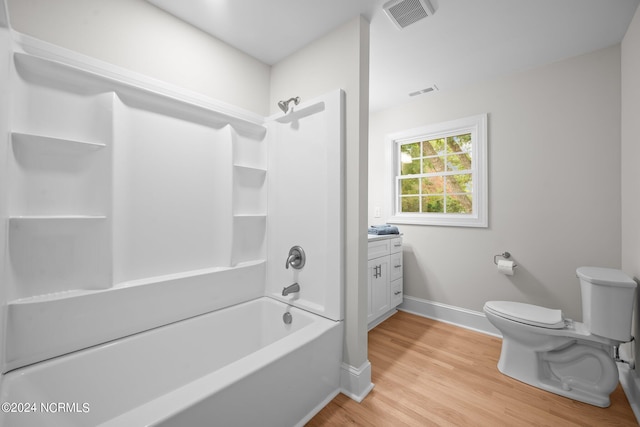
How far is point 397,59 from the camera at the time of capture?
2.25 meters

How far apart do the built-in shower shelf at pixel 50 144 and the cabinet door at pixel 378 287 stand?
2196 millimetres

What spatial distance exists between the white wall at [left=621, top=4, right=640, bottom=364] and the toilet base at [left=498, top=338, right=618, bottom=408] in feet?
0.79

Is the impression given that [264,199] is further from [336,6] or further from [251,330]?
[336,6]

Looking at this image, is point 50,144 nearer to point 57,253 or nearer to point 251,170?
point 57,253

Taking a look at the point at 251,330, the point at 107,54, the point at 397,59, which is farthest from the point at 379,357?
the point at 107,54

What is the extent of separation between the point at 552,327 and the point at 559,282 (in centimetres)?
74

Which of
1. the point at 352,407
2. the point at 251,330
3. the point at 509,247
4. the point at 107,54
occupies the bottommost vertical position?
the point at 352,407

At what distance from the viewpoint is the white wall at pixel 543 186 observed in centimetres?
203

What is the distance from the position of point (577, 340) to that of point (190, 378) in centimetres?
252

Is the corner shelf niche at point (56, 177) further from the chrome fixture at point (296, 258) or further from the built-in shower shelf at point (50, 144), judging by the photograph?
the chrome fixture at point (296, 258)

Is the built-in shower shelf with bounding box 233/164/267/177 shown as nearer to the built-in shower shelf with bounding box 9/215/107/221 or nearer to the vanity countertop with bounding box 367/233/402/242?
the built-in shower shelf with bounding box 9/215/107/221

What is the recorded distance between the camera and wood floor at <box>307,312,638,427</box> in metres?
1.48

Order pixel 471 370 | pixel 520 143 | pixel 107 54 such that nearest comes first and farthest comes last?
1. pixel 107 54
2. pixel 471 370
3. pixel 520 143

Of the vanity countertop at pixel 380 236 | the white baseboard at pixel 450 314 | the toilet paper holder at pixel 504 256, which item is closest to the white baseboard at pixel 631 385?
the white baseboard at pixel 450 314
